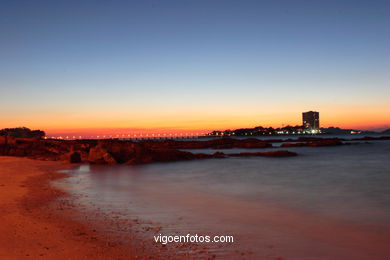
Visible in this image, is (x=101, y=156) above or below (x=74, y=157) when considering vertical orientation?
above

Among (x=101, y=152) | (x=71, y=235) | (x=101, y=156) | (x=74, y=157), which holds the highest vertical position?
(x=101, y=152)

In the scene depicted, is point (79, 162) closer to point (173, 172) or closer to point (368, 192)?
point (173, 172)

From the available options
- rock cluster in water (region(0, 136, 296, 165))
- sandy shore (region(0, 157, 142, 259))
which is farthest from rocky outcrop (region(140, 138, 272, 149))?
sandy shore (region(0, 157, 142, 259))

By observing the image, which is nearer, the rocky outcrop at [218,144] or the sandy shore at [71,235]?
the sandy shore at [71,235]

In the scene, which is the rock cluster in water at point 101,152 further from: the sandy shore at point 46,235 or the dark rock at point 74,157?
the sandy shore at point 46,235

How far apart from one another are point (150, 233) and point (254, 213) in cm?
436

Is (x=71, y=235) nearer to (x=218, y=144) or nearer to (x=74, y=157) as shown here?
(x=74, y=157)

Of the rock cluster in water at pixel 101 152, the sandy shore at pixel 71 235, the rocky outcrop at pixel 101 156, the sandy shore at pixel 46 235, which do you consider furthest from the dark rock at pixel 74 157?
the sandy shore at pixel 71 235

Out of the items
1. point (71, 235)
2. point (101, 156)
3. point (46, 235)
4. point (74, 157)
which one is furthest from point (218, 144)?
point (46, 235)

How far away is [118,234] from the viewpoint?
8125mm

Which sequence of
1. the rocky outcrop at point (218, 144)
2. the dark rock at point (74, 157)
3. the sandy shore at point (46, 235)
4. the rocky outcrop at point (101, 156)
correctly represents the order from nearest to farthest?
the sandy shore at point (46, 235)
the rocky outcrop at point (101, 156)
the dark rock at point (74, 157)
the rocky outcrop at point (218, 144)

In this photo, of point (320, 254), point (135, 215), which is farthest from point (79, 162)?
point (320, 254)

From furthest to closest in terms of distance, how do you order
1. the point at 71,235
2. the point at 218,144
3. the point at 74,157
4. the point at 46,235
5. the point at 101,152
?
the point at 218,144
the point at 74,157
the point at 101,152
the point at 71,235
the point at 46,235

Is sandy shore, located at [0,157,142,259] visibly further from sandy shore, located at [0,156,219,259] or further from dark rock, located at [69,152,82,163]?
dark rock, located at [69,152,82,163]
